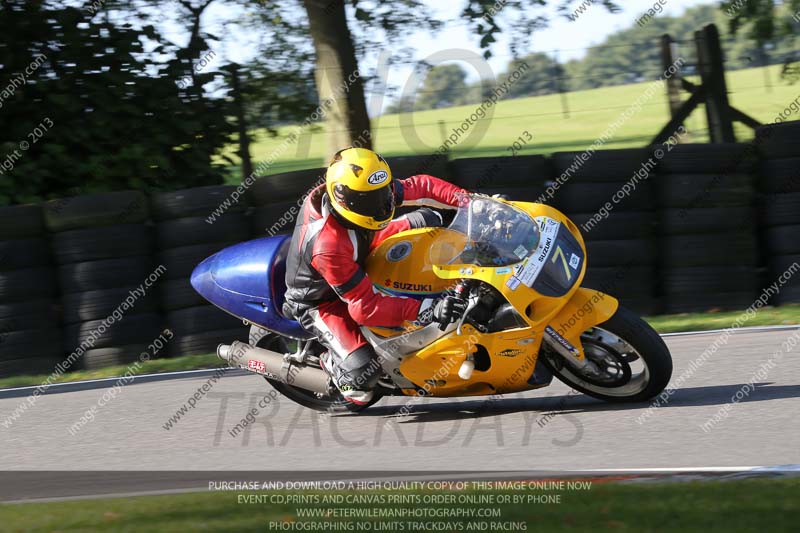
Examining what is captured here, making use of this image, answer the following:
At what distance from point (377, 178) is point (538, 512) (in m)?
2.18

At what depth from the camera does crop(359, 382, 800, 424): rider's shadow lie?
5941mm

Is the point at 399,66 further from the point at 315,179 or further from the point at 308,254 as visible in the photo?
the point at 308,254

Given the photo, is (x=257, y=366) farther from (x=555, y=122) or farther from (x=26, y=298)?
(x=555, y=122)

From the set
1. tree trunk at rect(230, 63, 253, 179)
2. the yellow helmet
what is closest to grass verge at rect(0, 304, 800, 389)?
the yellow helmet

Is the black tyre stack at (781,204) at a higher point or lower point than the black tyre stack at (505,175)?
lower

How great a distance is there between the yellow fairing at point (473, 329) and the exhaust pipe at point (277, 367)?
0.63 metres

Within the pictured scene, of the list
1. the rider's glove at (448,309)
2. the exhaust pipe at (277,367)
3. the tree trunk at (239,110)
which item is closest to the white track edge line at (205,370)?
the exhaust pipe at (277,367)

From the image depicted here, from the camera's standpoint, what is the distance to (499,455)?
209 inches

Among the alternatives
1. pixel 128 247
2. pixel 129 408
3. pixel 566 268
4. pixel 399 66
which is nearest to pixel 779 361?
pixel 566 268

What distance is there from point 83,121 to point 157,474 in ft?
22.9

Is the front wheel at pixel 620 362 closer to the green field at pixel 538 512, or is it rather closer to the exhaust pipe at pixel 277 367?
the green field at pixel 538 512

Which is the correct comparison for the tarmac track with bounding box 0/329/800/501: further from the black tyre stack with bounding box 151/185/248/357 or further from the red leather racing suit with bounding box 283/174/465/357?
the black tyre stack with bounding box 151/185/248/357

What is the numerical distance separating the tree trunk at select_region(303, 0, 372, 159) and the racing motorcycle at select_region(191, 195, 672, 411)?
4876mm

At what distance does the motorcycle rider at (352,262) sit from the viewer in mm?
5656
